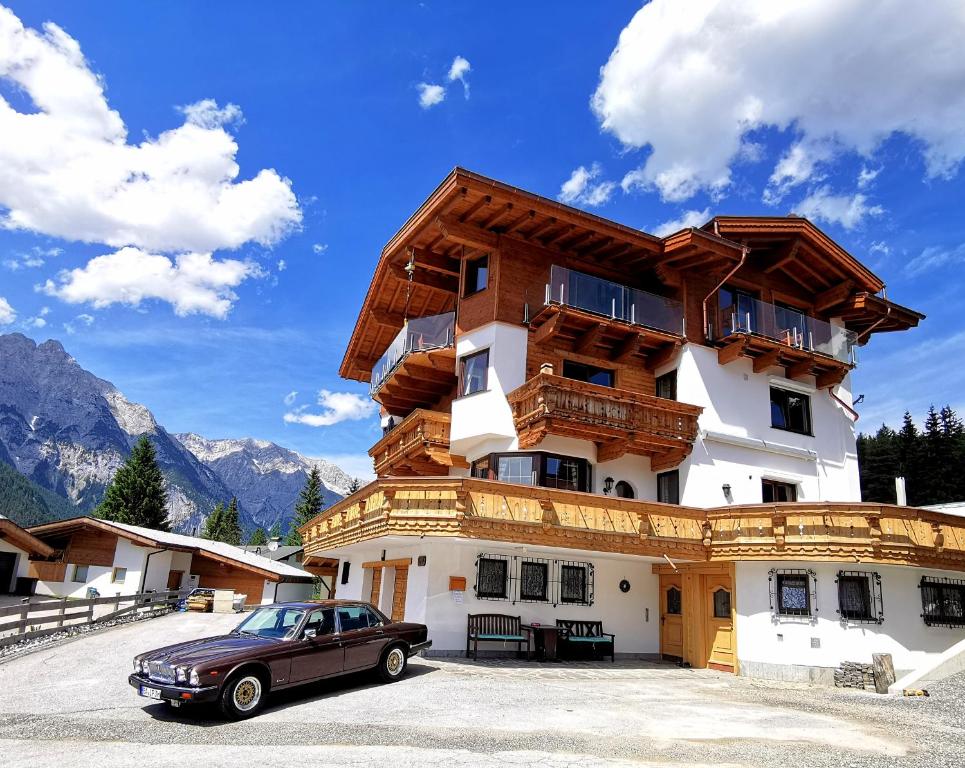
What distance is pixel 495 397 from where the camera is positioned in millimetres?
21719

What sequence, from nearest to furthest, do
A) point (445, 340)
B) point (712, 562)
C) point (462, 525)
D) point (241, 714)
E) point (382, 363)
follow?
1. point (241, 714)
2. point (462, 525)
3. point (712, 562)
4. point (445, 340)
5. point (382, 363)

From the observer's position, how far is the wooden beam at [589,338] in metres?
22.2

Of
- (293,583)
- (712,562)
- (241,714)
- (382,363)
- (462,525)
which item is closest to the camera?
(241,714)

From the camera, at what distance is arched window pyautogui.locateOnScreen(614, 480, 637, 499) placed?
2280 centimetres

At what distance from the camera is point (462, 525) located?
16906 millimetres

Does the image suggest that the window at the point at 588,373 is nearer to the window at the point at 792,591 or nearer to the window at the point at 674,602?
the window at the point at 674,602

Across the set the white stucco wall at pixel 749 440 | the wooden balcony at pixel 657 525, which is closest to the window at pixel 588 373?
the white stucco wall at pixel 749 440

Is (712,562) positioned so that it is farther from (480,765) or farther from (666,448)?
(480,765)

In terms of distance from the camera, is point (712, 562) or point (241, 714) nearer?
point (241, 714)

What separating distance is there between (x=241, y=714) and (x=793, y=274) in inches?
973

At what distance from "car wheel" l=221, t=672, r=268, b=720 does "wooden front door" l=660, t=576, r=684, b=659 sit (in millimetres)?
13790

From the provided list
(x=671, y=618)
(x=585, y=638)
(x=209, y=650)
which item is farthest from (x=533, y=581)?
(x=209, y=650)

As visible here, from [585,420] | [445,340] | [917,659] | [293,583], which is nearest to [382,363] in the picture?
[445,340]

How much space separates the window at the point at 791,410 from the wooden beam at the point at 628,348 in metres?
5.81
